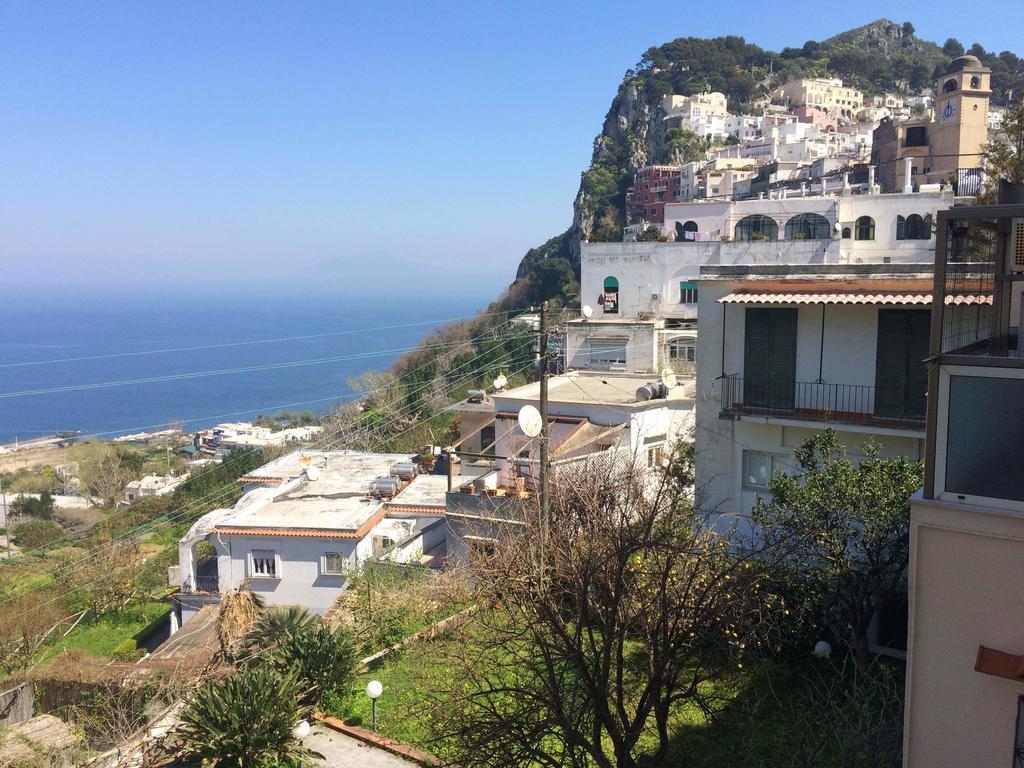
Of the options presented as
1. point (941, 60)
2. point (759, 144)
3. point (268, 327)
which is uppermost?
point (941, 60)

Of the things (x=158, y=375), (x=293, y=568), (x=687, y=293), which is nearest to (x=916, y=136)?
(x=687, y=293)

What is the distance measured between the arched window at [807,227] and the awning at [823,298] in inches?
968

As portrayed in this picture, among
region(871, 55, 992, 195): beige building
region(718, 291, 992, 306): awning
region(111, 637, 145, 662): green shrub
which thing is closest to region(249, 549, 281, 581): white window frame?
region(111, 637, 145, 662): green shrub

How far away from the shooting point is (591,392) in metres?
22.1

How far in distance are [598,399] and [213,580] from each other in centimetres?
1106

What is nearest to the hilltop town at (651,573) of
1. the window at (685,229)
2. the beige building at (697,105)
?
the window at (685,229)

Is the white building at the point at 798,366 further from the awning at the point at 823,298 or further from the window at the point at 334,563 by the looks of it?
the window at the point at 334,563

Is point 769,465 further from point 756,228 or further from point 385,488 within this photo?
point 756,228

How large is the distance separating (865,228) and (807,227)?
2.33m

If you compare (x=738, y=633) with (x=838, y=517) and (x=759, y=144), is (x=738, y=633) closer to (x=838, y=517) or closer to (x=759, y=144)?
(x=838, y=517)

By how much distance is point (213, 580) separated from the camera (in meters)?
21.3

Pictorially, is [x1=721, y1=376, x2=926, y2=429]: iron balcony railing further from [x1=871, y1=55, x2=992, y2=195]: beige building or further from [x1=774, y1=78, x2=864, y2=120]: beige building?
[x1=774, y1=78, x2=864, y2=120]: beige building

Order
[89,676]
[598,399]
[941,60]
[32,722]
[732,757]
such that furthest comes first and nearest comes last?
[941,60] < [598,399] < [89,676] < [32,722] < [732,757]

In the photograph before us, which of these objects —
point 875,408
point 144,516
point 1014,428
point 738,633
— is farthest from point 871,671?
point 144,516
